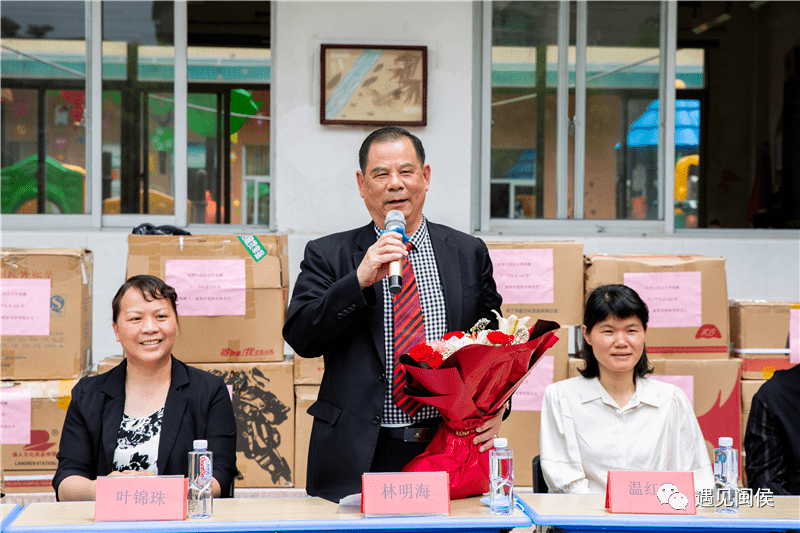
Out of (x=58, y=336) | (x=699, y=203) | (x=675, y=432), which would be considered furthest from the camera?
(x=699, y=203)

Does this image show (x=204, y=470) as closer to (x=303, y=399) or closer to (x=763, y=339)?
(x=303, y=399)

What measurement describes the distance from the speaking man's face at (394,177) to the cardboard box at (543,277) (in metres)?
1.11

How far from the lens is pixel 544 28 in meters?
3.74

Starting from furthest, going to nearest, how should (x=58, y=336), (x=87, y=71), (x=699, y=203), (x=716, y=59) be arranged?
1. (x=716, y=59)
2. (x=699, y=203)
3. (x=87, y=71)
4. (x=58, y=336)

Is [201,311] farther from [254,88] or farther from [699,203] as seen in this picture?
[699,203]

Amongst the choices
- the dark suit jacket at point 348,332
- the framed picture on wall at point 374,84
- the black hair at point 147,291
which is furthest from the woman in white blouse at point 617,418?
the framed picture on wall at point 374,84

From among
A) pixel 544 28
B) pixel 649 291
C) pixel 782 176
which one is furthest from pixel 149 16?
pixel 782 176

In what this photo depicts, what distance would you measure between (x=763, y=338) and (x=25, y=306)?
296cm

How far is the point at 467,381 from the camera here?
143 cm

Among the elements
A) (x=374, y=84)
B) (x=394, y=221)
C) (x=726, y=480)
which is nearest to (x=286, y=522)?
(x=394, y=221)

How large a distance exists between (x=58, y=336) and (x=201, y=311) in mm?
551

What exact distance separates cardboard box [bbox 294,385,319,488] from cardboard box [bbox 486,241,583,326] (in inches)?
34.6

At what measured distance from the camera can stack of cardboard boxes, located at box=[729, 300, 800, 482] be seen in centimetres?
275

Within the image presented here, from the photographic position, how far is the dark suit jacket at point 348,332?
62.2 inches
